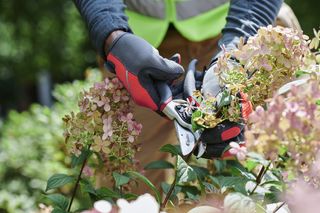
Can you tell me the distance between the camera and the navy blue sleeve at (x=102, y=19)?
1.84m

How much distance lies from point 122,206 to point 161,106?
631 mm

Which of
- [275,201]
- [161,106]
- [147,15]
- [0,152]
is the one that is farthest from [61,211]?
[0,152]

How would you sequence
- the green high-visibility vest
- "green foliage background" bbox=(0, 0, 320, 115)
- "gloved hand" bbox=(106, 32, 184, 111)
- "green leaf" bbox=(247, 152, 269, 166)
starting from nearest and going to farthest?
1. "green leaf" bbox=(247, 152, 269, 166)
2. "gloved hand" bbox=(106, 32, 184, 111)
3. the green high-visibility vest
4. "green foliage background" bbox=(0, 0, 320, 115)

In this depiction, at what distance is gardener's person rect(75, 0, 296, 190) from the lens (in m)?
1.69

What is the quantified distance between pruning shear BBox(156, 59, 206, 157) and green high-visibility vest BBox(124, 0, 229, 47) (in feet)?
2.10

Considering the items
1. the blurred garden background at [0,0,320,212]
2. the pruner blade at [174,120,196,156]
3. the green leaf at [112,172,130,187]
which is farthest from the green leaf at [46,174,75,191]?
the blurred garden background at [0,0,320,212]

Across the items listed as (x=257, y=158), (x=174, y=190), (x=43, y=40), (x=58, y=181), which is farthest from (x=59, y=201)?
(x=43, y=40)

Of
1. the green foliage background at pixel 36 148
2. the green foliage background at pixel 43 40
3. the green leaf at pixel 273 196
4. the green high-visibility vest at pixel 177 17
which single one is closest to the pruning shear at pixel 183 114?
the green leaf at pixel 273 196

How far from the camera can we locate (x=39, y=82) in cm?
1512

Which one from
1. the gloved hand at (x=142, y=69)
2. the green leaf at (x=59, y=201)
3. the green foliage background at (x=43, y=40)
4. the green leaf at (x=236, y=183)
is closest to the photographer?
the green leaf at (x=236, y=183)

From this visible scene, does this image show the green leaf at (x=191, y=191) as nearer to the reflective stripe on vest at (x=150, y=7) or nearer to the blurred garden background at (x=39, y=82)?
the reflective stripe on vest at (x=150, y=7)

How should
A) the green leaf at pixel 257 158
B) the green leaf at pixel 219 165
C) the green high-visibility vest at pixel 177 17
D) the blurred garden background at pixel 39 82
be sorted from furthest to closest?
the blurred garden background at pixel 39 82, the green high-visibility vest at pixel 177 17, the green leaf at pixel 219 165, the green leaf at pixel 257 158

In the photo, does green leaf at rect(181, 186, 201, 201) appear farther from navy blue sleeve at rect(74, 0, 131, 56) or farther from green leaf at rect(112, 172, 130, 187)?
navy blue sleeve at rect(74, 0, 131, 56)

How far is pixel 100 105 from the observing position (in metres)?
1.75
